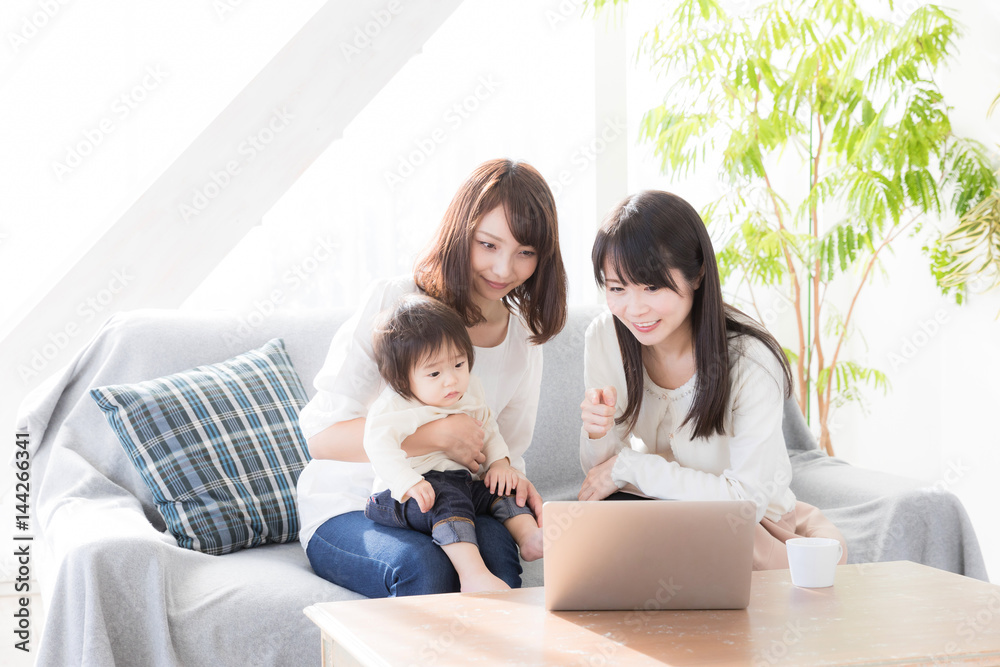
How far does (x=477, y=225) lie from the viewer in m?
1.58

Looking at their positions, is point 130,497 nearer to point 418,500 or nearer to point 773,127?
point 418,500

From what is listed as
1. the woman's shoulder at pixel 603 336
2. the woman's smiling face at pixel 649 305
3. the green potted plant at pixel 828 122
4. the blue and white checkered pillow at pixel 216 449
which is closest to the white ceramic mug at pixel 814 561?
the woman's smiling face at pixel 649 305

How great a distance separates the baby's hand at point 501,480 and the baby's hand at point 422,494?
0.16 meters

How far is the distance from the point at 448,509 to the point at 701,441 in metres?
0.49

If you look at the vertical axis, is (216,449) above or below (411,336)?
below

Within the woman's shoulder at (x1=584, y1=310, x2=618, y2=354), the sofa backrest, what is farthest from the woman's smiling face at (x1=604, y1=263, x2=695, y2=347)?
the sofa backrest

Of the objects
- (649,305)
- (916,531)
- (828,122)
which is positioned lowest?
(916,531)

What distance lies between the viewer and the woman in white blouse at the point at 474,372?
1.51 metres

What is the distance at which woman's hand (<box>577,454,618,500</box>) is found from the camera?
5.15 ft

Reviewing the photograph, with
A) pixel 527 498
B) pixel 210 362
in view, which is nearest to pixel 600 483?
pixel 527 498

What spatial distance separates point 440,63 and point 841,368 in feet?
6.17

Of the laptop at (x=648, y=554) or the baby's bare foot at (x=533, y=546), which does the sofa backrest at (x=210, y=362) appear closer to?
the baby's bare foot at (x=533, y=546)

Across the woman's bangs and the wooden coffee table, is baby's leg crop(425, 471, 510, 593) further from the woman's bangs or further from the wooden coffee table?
the woman's bangs

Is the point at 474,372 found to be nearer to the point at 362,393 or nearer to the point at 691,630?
A: the point at 362,393
